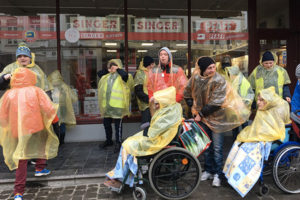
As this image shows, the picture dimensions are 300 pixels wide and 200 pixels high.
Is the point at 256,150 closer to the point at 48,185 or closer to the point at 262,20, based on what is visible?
the point at 48,185

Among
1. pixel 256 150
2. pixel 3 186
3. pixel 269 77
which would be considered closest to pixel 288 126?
pixel 256 150

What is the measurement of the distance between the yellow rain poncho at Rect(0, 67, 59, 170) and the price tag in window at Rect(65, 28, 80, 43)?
3.11m

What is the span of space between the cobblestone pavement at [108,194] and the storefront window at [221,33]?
148 inches

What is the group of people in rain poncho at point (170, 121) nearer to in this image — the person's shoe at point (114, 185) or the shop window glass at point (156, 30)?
the person's shoe at point (114, 185)

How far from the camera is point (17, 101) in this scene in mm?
3641

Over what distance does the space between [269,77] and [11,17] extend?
19.9ft

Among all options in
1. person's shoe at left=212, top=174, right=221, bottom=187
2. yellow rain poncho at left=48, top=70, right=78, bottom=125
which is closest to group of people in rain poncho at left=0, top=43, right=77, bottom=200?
yellow rain poncho at left=48, top=70, right=78, bottom=125

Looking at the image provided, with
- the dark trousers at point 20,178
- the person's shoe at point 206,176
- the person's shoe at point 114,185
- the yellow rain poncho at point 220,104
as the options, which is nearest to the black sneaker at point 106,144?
the person's shoe at point 114,185

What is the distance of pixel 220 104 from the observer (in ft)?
12.5

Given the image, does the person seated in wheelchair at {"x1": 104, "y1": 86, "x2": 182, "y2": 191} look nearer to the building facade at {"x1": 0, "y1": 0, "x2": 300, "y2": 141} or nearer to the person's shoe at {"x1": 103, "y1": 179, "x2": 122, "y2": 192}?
the person's shoe at {"x1": 103, "y1": 179, "x2": 122, "y2": 192}

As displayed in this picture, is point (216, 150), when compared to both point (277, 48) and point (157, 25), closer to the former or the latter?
point (157, 25)

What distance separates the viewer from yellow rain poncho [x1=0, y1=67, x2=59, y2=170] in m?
3.65

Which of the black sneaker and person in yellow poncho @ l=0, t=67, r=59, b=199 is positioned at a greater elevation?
person in yellow poncho @ l=0, t=67, r=59, b=199

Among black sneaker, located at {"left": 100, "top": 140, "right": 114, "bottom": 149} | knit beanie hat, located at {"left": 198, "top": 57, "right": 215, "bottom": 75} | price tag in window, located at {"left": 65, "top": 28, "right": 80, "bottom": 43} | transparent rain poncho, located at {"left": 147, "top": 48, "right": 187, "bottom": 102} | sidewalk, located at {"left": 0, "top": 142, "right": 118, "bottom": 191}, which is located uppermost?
price tag in window, located at {"left": 65, "top": 28, "right": 80, "bottom": 43}
